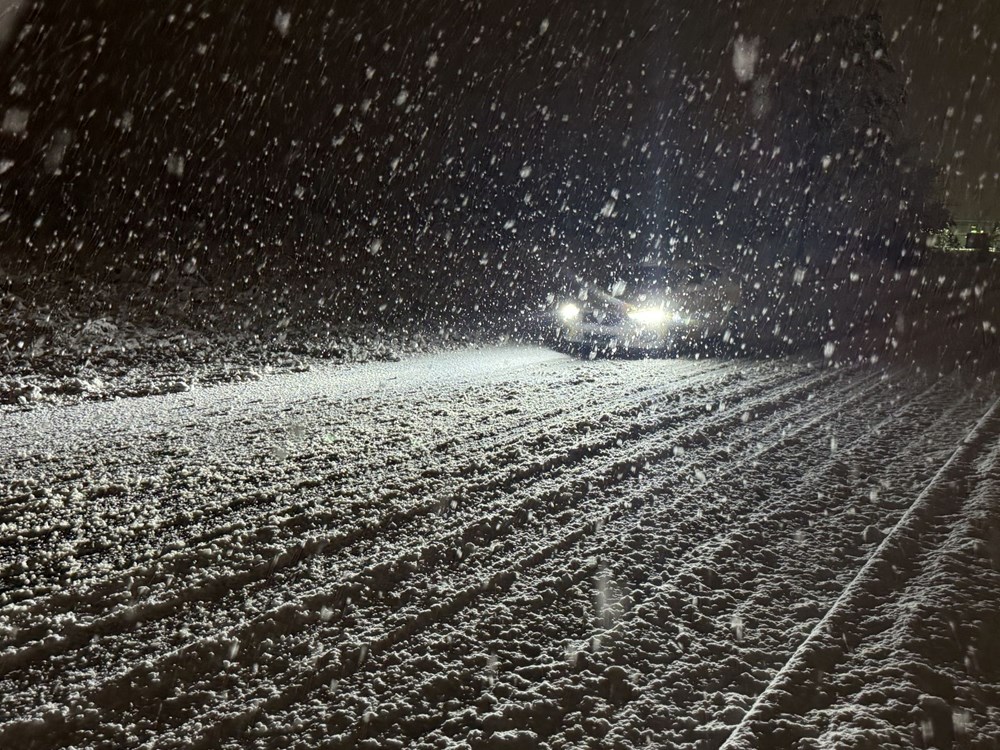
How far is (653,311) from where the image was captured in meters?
11.3

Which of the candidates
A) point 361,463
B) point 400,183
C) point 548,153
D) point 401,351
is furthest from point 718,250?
point 361,463

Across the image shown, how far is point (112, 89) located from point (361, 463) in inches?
517

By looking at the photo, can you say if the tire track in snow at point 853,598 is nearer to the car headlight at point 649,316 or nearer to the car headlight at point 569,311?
the car headlight at point 649,316

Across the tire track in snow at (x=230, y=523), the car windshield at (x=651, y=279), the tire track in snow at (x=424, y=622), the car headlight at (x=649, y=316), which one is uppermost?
the car windshield at (x=651, y=279)

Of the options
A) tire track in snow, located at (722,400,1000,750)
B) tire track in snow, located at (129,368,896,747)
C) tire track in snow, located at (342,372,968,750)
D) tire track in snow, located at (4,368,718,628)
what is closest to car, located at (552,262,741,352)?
tire track in snow, located at (4,368,718,628)

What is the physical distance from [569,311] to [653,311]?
1.49m

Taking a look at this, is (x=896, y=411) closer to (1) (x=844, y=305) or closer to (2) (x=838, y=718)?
(2) (x=838, y=718)

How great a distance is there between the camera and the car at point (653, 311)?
11109 mm

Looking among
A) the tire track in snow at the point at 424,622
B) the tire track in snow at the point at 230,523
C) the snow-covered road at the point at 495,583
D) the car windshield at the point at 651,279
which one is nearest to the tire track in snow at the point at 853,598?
the snow-covered road at the point at 495,583

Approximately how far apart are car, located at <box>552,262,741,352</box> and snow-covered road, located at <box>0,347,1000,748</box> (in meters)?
5.16

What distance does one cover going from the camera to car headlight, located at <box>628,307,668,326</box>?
11.2 metres

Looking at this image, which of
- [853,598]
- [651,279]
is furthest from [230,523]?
[651,279]

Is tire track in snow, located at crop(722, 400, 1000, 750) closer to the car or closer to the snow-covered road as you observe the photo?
the snow-covered road

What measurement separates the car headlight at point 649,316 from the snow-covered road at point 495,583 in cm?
525
